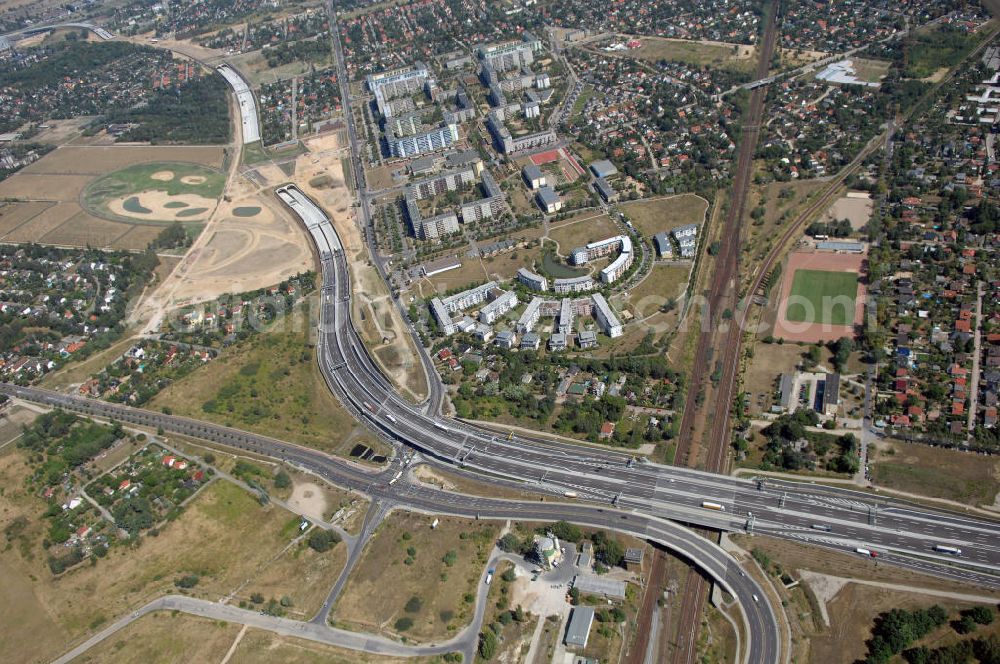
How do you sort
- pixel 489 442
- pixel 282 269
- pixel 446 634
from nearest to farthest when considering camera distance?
1. pixel 446 634
2. pixel 489 442
3. pixel 282 269

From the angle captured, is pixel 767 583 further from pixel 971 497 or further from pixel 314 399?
pixel 314 399

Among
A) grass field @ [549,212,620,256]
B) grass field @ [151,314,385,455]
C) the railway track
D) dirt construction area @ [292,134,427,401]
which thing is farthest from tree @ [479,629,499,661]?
Answer: grass field @ [549,212,620,256]

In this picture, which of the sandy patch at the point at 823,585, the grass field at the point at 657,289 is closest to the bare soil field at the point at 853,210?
the grass field at the point at 657,289

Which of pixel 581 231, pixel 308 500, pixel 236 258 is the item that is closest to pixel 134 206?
pixel 236 258

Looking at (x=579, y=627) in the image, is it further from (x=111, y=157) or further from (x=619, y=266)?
(x=111, y=157)

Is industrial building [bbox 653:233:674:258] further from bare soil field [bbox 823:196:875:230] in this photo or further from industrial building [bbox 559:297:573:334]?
bare soil field [bbox 823:196:875:230]

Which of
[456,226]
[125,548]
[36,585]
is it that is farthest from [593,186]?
[36,585]

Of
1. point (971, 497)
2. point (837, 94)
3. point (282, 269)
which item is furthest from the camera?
point (837, 94)
